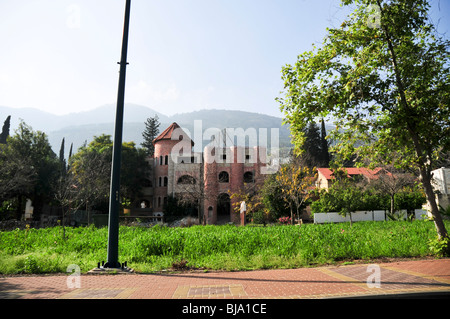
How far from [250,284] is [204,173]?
30.2 m

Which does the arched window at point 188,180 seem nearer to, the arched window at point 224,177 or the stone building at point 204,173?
the stone building at point 204,173

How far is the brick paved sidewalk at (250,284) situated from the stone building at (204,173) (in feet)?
80.4

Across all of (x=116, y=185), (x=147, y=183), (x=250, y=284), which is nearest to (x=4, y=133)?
(x=147, y=183)

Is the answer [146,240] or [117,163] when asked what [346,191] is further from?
[117,163]

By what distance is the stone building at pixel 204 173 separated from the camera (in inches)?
1372

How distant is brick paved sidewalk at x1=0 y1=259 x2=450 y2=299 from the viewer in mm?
4887

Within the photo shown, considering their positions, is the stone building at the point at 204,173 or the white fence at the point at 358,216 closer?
the white fence at the point at 358,216

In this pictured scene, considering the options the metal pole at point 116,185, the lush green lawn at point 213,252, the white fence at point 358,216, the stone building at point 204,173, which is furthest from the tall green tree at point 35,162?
the white fence at point 358,216

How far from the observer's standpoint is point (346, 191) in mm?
24219

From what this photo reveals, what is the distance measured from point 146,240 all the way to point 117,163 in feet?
11.1

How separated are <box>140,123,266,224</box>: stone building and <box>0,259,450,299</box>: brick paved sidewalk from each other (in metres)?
24.5

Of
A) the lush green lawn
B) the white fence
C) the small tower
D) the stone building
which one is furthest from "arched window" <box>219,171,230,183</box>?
the lush green lawn

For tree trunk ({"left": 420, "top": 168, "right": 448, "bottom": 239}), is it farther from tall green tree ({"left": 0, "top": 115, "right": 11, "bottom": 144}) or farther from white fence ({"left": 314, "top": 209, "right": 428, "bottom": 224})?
tall green tree ({"left": 0, "top": 115, "right": 11, "bottom": 144})
